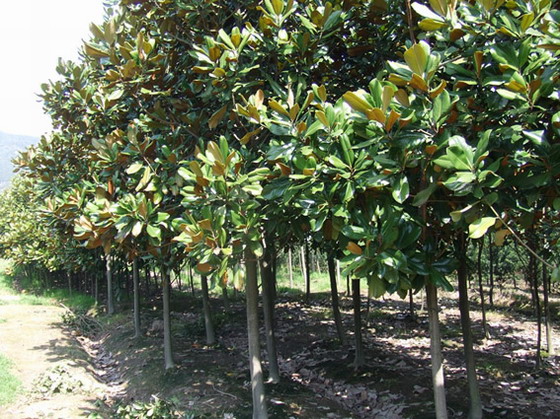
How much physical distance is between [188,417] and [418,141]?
14.9 feet

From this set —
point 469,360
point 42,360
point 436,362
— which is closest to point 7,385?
point 42,360

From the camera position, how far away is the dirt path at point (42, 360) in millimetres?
6725

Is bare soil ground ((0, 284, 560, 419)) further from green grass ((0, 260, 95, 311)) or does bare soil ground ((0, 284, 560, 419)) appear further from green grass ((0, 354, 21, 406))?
green grass ((0, 260, 95, 311))

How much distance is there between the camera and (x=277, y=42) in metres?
4.45

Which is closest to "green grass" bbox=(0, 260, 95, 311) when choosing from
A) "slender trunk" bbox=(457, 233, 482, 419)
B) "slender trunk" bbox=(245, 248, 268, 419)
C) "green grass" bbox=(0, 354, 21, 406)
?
"green grass" bbox=(0, 354, 21, 406)

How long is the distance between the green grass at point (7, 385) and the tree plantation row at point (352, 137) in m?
3.34

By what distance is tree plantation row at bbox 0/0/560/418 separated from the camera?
2988 mm

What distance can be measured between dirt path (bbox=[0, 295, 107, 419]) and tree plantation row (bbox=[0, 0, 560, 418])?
3094 mm

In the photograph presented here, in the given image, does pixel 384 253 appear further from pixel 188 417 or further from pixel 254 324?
pixel 188 417

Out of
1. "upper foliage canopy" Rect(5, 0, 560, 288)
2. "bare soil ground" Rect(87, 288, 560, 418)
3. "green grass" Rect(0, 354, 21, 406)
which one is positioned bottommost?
"bare soil ground" Rect(87, 288, 560, 418)

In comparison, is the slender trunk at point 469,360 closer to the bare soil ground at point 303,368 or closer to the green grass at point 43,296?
the bare soil ground at point 303,368

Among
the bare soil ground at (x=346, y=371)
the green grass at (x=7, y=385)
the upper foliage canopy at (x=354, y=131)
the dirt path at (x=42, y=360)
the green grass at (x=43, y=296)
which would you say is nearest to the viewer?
the upper foliage canopy at (x=354, y=131)

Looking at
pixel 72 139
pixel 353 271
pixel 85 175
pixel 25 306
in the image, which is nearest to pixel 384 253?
pixel 353 271

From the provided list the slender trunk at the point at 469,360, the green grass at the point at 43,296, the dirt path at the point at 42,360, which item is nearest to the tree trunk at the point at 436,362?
the slender trunk at the point at 469,360
